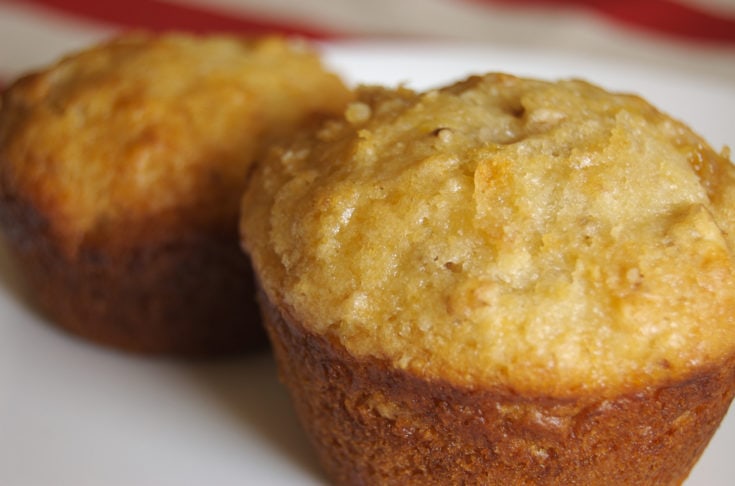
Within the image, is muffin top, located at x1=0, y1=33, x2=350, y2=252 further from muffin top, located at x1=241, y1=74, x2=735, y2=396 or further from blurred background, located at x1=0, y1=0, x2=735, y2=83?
blurred background, located at x1=0, y1=0, x2=735, y2=83

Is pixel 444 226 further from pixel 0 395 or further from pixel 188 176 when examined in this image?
pixel 0 395

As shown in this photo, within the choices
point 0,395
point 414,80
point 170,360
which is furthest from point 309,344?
point 414,80

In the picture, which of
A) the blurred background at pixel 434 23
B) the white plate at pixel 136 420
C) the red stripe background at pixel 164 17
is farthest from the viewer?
the red stripe background at pixel 164 17

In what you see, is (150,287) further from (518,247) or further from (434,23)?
(434,23)

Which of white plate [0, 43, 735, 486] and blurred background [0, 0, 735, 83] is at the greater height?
blurred background [0, 0, 735, 83]

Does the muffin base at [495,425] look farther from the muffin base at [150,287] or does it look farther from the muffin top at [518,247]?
the muffin base at [150,287]

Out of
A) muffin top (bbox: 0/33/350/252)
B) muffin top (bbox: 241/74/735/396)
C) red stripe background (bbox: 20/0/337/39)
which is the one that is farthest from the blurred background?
muffin top (bbox: 241/74/735/396)

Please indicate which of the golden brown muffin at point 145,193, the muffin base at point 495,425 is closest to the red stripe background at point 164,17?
the golden brown muffin at point 145,193
